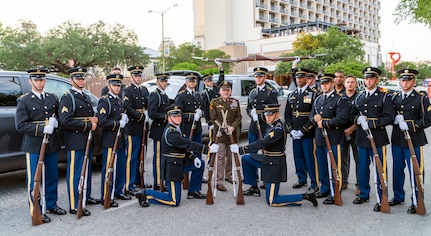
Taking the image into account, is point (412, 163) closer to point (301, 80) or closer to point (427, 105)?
point (427, 105)

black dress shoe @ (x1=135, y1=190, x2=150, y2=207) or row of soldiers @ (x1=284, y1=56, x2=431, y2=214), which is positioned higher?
row of soldiers @ (x1=284, y1=56, x2=431, y2=214)

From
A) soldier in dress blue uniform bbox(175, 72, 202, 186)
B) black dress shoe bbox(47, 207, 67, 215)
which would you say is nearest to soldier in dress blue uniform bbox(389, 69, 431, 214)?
soldier in dress blue uniform bbox(175, 72, 202, 186)

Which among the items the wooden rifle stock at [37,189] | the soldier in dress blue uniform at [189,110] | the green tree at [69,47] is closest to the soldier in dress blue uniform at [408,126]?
the soldier in dress blue uniform at [189,110]

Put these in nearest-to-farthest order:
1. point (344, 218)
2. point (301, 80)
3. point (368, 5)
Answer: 1. point (344, 218)
2. point (301, 80)
3. point (368, 5)

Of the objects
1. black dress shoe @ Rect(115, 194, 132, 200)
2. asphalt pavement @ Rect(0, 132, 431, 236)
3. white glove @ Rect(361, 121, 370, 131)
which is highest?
white glove @ Rect(361, 121, 370, 131)

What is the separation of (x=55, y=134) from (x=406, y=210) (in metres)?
4.72

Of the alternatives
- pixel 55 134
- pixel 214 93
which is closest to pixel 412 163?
pixel 214 93

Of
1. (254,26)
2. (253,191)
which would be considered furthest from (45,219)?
(254,26)

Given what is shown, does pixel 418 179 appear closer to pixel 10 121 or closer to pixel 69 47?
pixel 10 121

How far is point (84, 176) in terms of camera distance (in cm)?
509

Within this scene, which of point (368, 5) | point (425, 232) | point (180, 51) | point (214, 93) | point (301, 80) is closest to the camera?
point (425, 232)

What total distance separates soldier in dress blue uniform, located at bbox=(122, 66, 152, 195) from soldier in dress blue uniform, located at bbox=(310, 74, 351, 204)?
108 inches

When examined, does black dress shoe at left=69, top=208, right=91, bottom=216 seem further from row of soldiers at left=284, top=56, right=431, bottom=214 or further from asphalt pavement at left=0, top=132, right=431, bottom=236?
row of soldiers at left=284, top=56, right=431, bottom=214

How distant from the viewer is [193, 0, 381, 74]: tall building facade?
63.3 metres
